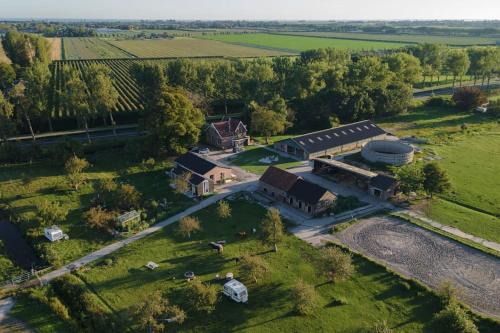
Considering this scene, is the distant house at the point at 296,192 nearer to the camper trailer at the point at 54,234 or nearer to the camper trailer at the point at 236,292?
the camper trailer at the point at 236,292

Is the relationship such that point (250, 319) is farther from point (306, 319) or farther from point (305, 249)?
point (305, 249)

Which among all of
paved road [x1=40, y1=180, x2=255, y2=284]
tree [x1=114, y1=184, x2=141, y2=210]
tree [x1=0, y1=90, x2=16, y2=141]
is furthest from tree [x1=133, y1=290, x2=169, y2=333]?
tree [x1=0, y1=90, x2=16, y2=141]

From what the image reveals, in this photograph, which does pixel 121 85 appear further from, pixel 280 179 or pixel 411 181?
pixel 411 181

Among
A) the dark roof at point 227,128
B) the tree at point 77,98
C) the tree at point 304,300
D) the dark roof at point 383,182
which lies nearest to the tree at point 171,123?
the dark roof at point 227,128

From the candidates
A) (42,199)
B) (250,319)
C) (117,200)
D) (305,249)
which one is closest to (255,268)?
(250,319)

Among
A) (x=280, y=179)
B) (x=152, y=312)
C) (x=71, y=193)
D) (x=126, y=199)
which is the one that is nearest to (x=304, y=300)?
(x=152, y=312)

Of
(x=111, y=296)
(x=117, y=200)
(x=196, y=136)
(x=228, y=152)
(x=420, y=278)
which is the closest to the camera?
(x=111, y=296)

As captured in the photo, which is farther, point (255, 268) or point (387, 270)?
point (387, 270)
